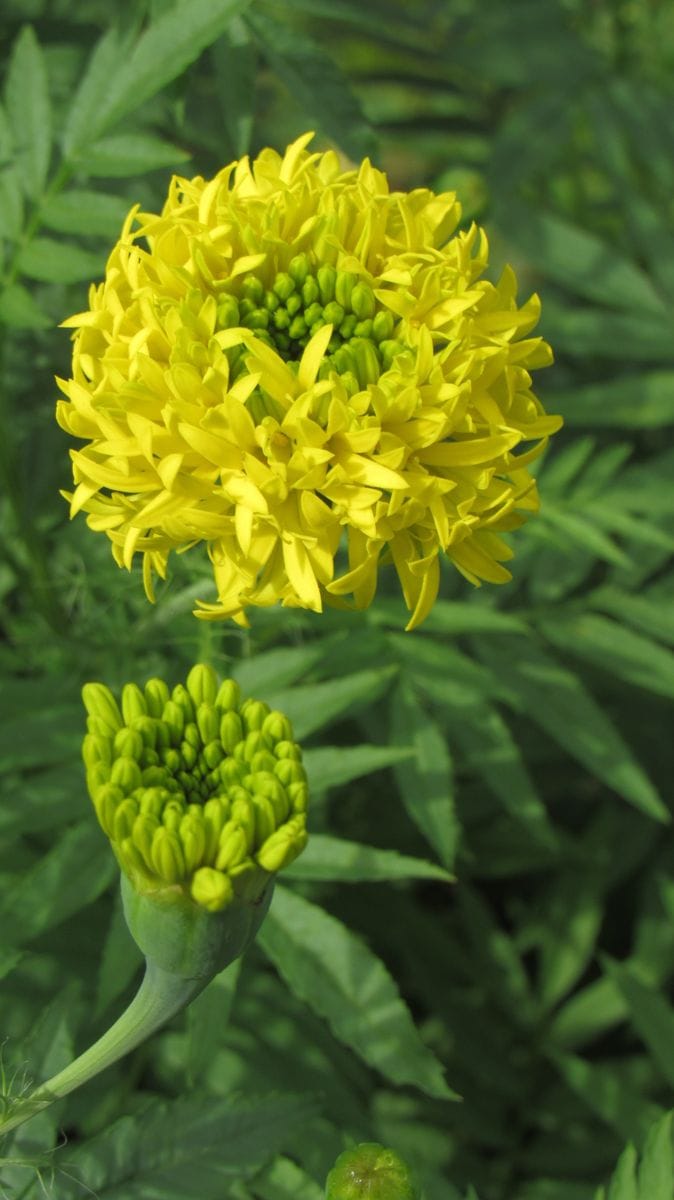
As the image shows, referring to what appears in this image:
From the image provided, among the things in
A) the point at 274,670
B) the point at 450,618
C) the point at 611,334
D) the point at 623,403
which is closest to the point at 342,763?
the point at 274,670

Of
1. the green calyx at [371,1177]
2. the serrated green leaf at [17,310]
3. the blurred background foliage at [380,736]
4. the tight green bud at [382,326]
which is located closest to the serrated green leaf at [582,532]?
the blurred background foliage at [380,736]

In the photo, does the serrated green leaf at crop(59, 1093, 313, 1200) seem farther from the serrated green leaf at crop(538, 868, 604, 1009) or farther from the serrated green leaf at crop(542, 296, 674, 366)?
the serrated green leaf at crop(542, 296, 674, 366)

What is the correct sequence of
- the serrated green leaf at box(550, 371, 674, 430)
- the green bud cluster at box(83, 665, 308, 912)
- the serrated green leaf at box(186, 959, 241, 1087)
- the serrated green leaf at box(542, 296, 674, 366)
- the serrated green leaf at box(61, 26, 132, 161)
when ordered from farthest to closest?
the serrated green leaf at box(542, 296, 674, 366) < the serrated green leaf at box(550, 371, 674, 430) < the serrated green leaf at box(61, 26, 132, 161) < the serrated green leaf at box(186, 959, 241, 1087) < the green bud cluster at box(83, 665, 308, 912)

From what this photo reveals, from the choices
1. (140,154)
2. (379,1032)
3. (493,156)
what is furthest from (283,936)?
(493,156)

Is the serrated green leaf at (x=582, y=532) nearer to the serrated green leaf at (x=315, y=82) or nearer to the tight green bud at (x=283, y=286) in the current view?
the serrated green leaf at (x=315, y=82)

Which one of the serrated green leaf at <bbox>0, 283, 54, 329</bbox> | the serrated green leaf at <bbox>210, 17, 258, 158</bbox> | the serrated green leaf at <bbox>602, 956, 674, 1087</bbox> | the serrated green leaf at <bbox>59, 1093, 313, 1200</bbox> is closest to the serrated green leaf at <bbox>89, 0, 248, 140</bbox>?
the serrated green leaf at <bbox>210, 17, 258, 158</bbox>
